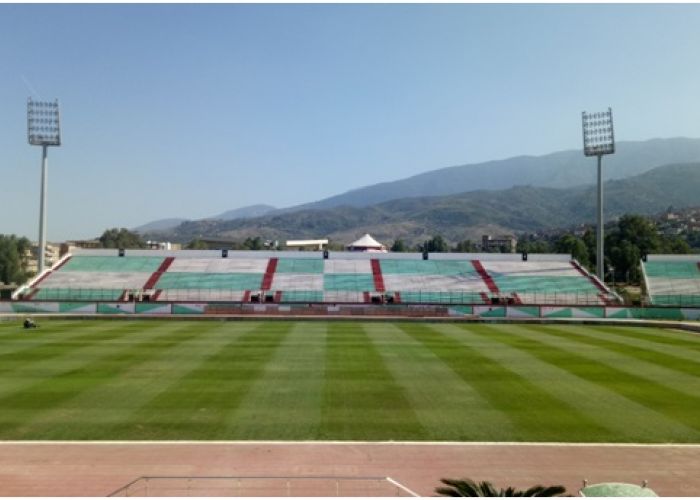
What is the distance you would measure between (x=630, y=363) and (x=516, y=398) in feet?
32.5

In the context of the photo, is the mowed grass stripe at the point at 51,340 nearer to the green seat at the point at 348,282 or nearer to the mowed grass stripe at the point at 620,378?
the green seat at the point at 348,282

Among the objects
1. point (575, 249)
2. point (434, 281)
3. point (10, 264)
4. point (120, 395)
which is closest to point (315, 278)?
point (434, 281)

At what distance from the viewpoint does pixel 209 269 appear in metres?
61.7

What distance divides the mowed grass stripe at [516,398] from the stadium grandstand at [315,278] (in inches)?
988

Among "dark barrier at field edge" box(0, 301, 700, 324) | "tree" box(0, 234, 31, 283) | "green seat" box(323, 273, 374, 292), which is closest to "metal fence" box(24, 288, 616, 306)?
"green seat" box(323, 273, 374, 292)

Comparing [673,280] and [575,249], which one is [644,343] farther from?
[575,249]

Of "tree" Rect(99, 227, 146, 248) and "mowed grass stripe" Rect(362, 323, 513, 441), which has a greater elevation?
"tree" Rect(99, 227, 146, 248)

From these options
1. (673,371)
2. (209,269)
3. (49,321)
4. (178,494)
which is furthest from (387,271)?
(178,494)

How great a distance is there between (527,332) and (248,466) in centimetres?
2840

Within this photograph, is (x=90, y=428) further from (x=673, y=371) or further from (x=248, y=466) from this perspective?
(x=673, y=371)

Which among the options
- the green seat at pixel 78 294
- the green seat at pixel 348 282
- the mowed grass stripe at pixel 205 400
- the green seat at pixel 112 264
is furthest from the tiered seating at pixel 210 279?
the mowed grass stripe at pixel 205 400

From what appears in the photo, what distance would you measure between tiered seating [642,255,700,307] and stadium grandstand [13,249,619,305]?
5.29 meters

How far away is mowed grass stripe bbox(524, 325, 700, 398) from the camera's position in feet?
72.0

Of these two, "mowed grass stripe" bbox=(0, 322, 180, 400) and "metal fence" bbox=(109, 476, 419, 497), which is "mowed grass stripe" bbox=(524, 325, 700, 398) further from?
"mowed grass stripe" bbox=(0, 322, 180, 400)
